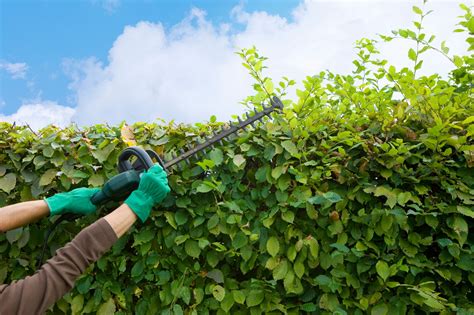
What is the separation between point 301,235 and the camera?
3043mm

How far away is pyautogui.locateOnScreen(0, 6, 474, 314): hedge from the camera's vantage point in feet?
9.78

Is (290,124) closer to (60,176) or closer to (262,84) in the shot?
(262,84)

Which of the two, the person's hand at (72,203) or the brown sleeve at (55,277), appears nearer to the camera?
the brown sleeve at (55,277)

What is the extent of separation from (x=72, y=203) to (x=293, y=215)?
128 centimetres

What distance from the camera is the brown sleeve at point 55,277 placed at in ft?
7.51

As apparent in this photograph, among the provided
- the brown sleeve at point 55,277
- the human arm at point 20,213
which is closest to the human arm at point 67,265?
the brown sleeve at point 55,277

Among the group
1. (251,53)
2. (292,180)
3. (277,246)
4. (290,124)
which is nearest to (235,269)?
(277,246)

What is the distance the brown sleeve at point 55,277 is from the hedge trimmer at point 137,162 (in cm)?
29

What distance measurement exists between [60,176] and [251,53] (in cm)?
154

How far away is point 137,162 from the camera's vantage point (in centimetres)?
284

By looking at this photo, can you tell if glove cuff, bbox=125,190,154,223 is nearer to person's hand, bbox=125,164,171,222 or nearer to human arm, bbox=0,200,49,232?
person's hand, bbox=125,164,171,222

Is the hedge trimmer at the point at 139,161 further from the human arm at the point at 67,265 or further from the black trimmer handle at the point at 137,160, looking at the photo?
the human arm at the point at 67,265

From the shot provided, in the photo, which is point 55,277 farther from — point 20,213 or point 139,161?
point 139,161

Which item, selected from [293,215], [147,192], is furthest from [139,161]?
[293,215]
